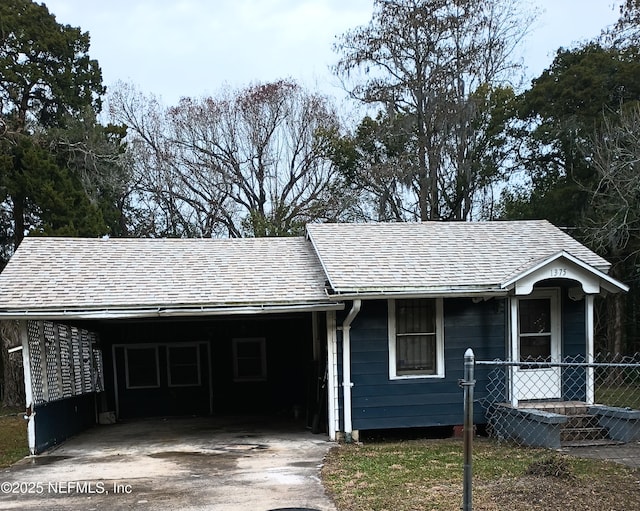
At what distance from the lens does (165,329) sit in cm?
1344

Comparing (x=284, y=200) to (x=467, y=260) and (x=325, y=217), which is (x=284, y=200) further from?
(x=467, y=260)

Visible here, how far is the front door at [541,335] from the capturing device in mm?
9312

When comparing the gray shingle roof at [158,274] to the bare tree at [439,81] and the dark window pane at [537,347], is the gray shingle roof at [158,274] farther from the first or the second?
the bare tree at [439,81]

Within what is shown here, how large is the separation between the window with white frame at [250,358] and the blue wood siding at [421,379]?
4.95m

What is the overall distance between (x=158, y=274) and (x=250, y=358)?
4350 mm

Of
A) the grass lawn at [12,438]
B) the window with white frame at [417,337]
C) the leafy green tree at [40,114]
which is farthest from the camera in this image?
the leafy green tree at [40,114]

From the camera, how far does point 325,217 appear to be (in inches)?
893

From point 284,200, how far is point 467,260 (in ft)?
46.9

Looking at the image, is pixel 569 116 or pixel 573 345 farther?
pixel 569 116

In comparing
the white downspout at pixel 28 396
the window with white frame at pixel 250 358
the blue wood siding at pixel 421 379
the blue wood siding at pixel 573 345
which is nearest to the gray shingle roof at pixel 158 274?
the white downspout at pixel 28 396

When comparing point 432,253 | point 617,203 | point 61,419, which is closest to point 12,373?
point 61,419

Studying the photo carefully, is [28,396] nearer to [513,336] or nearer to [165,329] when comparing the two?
[165,329]

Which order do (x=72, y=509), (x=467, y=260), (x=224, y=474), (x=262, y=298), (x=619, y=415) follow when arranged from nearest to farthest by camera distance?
1. (x=72, y=509)
2. (x=224, y=474)
3. (x=619, y=415)
4. (x=262, y=298)
5. (x=467, y=260)

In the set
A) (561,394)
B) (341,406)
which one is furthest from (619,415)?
(341,406)
